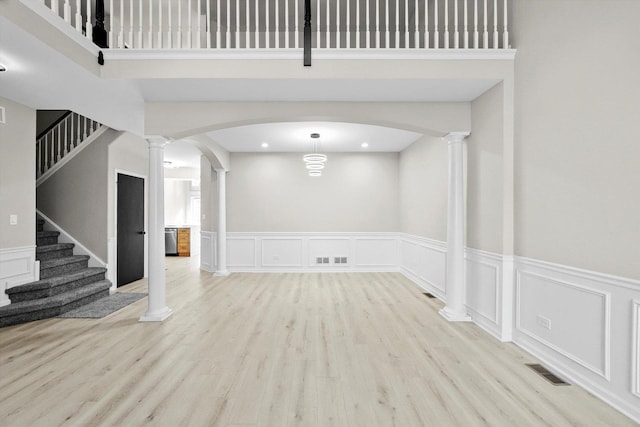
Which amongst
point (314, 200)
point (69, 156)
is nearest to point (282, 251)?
point (314, 200)

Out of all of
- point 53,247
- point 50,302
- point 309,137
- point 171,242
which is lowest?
point 50,302

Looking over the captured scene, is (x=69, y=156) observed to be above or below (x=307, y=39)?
below

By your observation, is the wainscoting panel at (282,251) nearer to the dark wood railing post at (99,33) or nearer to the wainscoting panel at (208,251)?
the wainscoting panel at (208,251)

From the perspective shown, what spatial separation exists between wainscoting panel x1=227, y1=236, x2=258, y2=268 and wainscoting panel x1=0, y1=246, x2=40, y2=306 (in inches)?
138

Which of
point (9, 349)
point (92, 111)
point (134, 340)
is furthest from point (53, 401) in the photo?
point (92, 111)

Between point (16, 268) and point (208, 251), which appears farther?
point (208, 251)

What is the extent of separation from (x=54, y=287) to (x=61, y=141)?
9.43 feet

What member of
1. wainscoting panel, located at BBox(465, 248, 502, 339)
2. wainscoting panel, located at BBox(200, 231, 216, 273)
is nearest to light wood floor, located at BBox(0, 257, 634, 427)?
wainscoting panel, located at BBox(465, 248, 502, 339)

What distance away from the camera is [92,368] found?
2.87 meters

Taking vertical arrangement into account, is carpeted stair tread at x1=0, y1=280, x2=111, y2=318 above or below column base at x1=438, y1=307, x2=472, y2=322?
above

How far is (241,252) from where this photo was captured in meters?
7.50

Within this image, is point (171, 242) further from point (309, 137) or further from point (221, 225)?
point (309, 137)

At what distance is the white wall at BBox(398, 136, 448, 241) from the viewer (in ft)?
16.9

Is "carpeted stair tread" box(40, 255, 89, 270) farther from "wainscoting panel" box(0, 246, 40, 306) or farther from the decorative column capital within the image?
the decorative column capital
